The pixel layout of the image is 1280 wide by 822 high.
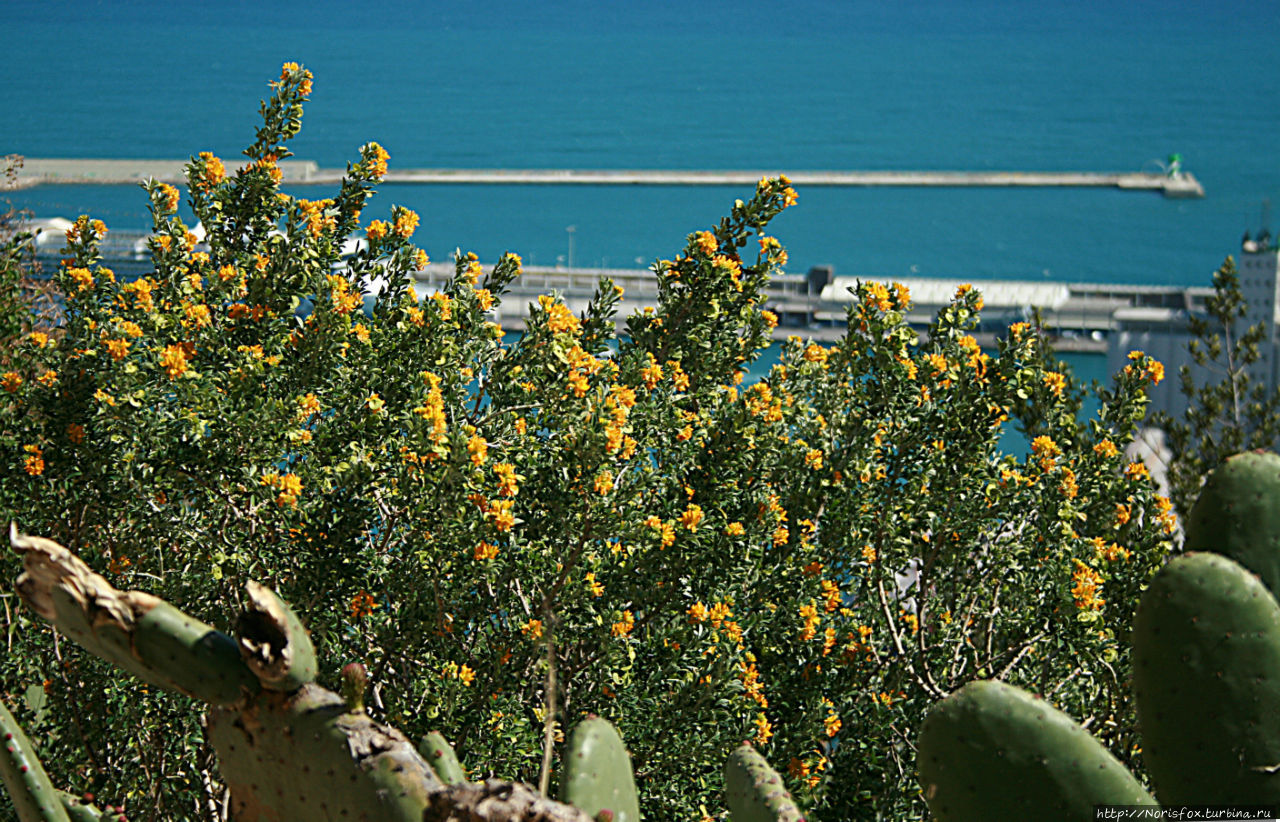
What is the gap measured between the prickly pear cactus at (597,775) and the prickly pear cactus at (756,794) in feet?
0.60

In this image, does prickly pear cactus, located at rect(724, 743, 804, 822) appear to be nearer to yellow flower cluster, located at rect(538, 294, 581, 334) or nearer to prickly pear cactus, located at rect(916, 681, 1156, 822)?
prickly pear cactus, located at rect(916, 681, 1156, 822)

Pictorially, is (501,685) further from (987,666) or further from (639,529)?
(987,666)

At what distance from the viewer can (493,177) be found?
6238cm

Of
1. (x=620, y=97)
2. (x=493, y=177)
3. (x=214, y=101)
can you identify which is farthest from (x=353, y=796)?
(x=620, y=97)

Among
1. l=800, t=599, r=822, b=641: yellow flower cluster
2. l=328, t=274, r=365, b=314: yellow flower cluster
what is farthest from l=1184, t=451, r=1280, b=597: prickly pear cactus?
l=328, t=274, r=365, b=314: yellow flower cluster

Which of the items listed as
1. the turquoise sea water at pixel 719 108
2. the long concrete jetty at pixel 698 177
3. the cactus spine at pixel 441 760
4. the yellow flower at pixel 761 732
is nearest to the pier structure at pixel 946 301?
the turquoise sea water at pixel 719 108

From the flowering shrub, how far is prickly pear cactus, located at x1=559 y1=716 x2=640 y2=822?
1.70m

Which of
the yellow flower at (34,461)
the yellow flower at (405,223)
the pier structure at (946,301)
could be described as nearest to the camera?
the yellow flower at (34,461)

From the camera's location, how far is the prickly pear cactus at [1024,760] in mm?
1868

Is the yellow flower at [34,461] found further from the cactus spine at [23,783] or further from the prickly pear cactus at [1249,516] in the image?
the prickly pear cactus at [1249,516]

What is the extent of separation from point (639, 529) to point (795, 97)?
89897mm

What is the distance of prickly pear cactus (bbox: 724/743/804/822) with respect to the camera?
2.02 metres

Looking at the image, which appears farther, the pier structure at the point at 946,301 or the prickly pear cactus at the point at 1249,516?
the pier structure at the point at 946,301

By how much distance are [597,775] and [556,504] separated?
2056 millimetres
